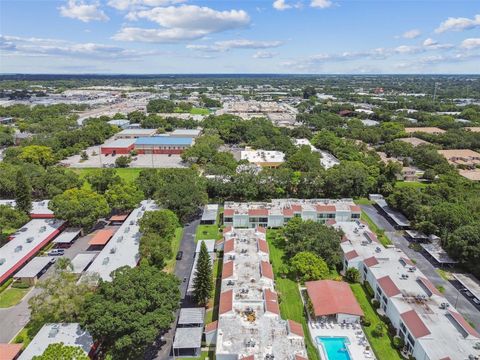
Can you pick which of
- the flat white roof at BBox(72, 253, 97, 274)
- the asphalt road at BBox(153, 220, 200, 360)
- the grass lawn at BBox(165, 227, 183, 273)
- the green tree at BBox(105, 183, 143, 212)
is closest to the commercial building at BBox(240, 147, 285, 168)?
the asphalt road at BBox(153, 220, 200, 360)

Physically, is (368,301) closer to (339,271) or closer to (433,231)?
(339,271)

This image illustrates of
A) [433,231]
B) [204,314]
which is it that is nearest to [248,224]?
[204,314]

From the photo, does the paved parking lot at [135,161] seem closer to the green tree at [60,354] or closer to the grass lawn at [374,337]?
the grass lawn at [374,337]

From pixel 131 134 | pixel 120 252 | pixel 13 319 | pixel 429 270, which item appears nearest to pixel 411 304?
pixel 429 270

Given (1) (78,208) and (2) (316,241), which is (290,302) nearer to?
(2) (316,241)

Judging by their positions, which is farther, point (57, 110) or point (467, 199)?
point (57, 110)

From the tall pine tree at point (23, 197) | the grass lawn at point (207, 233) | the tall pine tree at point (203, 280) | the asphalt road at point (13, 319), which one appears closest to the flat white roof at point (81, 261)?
the asphalt road at point (13, 319)

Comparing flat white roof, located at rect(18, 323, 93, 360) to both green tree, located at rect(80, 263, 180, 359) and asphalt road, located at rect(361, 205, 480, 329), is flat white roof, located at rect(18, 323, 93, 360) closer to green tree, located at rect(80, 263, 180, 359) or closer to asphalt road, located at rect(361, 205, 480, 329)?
green tree, located at rect(80, 263, 180, 359)

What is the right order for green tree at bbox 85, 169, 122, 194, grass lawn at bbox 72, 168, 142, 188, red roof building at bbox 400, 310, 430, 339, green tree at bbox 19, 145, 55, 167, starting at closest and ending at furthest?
red roof building at bbox 400, 310, 430, 339 < green tree at bbox 85, 169, 122, 194 < green tree at bbox 19, 145, 55, 167 < grass lawn at bbox 72, 168, 142, 188
